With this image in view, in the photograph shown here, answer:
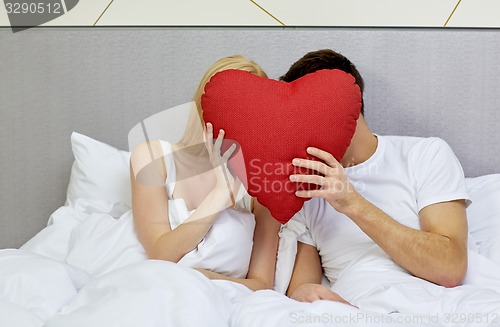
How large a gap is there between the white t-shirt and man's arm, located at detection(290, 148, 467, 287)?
0.09 m

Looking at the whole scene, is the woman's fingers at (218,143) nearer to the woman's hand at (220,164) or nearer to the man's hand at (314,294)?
the woman's hand at (220,164)

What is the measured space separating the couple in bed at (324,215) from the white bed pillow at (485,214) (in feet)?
0.62

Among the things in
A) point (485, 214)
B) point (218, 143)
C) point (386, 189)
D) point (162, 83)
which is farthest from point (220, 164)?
point (485, 214)

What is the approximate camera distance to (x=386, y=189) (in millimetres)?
1608

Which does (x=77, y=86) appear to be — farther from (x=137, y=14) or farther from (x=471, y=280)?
(x=471, y=280)

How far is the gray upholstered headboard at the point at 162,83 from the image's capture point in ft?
6.12

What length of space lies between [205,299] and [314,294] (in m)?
0.31

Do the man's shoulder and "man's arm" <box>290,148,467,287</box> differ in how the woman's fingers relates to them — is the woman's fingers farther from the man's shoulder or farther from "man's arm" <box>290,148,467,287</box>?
the man's shoulder

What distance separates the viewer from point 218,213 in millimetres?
1496

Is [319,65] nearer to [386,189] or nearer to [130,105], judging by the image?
[386,189]

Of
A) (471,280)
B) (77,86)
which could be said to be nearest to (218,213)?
(471,280)

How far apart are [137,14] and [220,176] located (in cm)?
78

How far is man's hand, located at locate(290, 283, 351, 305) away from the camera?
4.54ft

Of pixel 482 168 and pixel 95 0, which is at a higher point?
pixel 95 0
